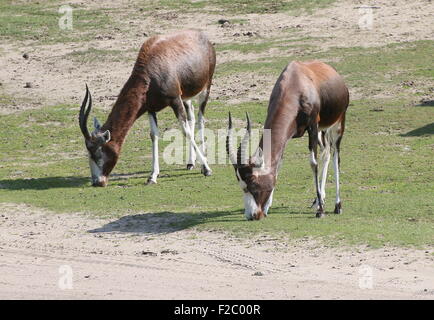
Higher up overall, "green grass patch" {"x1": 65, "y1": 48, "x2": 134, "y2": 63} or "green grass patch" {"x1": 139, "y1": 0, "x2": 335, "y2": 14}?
"green grass patch" {"x1": 139, "y1": 0, "x2": 335, "y2": 14}

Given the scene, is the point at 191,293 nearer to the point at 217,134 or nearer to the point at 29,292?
the point at 29,292

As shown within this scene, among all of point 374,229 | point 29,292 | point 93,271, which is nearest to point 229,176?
point 374,229

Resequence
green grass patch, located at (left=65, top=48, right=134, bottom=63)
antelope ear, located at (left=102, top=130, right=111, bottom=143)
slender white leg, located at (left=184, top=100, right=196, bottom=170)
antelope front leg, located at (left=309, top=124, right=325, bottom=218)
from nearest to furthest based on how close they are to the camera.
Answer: antelope front leg, located at (left=309, top=124, right=325, bottom=218)
antelope ear, located at (left=102, top=130, right=111, bottom=143)
slender white leg, located at (left=184, top=100, right=196, bottom=170)
green grass patch, located at (left=65, top=48, right=134, bottom=63)

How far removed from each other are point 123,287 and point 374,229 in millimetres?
3763

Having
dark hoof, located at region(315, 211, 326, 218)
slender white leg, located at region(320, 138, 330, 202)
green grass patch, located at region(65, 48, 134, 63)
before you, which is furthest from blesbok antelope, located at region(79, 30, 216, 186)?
green grass patch, located at region(65, 48, 134, 63)

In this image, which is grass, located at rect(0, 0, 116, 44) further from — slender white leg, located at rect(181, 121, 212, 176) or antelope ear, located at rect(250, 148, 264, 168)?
antelope ear, located at rect(250, 148, 264, 168)

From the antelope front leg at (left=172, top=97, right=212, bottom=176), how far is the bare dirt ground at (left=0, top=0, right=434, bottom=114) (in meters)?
5.75

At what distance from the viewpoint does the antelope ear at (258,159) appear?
14.4m

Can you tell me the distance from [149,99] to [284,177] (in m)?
2.63

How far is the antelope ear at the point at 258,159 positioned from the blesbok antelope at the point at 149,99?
4.15m

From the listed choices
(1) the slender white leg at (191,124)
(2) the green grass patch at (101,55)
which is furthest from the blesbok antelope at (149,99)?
Answer: (2) the green grass patch at (101,55)

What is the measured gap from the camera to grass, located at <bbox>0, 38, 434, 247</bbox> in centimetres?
1462

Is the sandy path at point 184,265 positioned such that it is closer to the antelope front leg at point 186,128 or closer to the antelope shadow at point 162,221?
the antelope shadow at point 162,221
